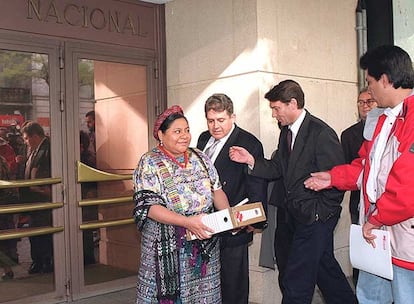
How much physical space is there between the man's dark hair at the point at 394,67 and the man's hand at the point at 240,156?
1229 mm

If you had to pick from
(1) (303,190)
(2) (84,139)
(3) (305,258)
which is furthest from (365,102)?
(2) (84,139)

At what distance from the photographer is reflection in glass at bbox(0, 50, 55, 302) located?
464cm

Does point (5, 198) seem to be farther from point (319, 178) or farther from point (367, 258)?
point (367, 258)

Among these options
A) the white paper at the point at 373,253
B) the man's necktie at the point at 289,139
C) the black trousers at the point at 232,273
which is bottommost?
the black trousers at the point at 232,273

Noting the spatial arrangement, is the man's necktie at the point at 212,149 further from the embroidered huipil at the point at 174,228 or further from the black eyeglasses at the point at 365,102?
the black eyeglasses at the point at 365,102

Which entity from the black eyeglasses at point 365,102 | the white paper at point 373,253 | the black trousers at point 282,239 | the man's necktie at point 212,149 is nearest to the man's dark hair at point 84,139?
the man's necktie at point 212,149

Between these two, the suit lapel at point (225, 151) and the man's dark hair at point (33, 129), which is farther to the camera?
the man's dark hair at point (33, 129)

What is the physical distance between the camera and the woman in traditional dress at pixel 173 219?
3246 mm

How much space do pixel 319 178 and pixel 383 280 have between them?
78cm

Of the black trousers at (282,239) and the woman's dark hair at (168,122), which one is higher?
the woman's dark hair at (168,122)

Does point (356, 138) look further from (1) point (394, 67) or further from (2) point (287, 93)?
(1) point (394, 67)

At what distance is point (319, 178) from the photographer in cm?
344

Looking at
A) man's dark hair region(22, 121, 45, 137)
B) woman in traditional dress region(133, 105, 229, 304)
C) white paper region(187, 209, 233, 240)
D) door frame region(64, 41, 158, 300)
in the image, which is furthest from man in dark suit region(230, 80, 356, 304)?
man's dark hair region(22, 121, 45, 137)

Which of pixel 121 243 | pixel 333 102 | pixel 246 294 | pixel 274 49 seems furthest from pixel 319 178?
pixel 121 243
